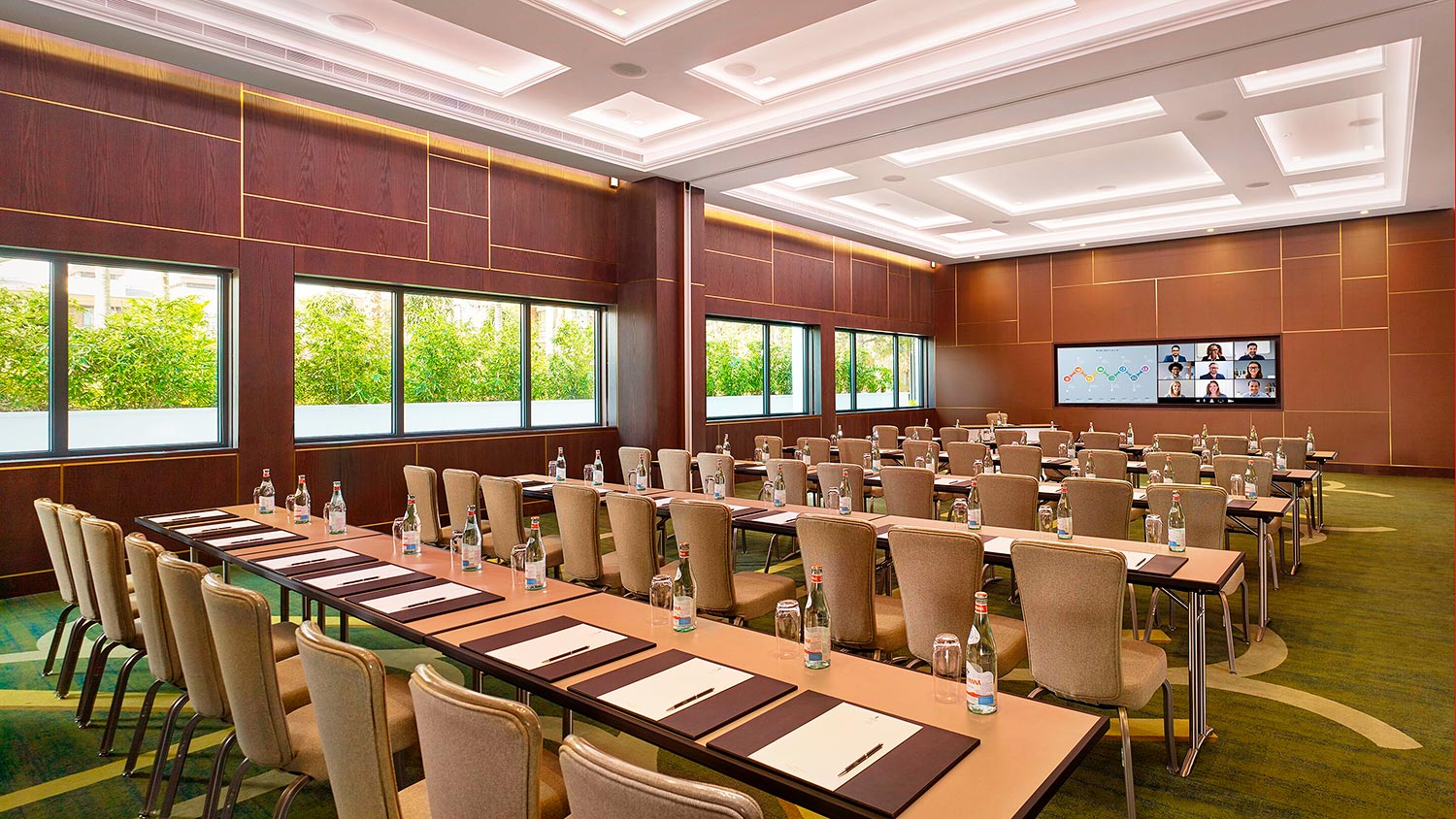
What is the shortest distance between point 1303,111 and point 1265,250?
16.2 ft

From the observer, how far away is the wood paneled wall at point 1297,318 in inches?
454

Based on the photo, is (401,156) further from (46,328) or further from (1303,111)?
(1303,111)

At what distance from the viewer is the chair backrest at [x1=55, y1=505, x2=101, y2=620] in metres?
3.52

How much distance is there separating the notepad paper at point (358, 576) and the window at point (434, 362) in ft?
15.4

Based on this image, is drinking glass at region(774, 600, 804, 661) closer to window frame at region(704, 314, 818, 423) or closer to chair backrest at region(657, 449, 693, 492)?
chair backrest at region(657, 449, 693, 492)

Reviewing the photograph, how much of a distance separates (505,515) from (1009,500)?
124 inches

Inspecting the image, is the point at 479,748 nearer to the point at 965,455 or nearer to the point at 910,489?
the point at 910,489

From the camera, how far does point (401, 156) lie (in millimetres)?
7918

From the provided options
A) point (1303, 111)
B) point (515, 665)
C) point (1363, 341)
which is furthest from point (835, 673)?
point (1363, 341)

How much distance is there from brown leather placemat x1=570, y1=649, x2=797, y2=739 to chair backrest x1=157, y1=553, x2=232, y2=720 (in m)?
1.36

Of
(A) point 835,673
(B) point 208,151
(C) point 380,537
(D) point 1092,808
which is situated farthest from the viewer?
(B) point 208,151

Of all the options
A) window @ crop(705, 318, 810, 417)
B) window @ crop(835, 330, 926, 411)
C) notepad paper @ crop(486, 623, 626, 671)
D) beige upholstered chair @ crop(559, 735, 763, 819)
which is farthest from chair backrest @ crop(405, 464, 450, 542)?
window @ crop(835, 330, 926, 411)

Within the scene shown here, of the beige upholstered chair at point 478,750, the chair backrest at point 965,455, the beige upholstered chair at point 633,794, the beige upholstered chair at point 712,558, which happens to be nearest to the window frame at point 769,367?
the chair backrest at point 965,455

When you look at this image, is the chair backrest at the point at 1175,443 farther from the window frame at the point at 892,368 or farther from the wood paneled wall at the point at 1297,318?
the window frame at the point at 892,368
